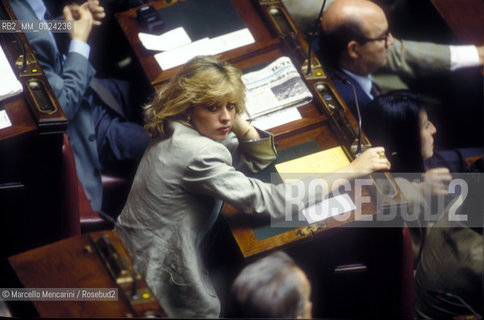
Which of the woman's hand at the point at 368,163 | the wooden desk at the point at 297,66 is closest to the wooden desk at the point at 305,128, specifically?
the wooden desk at the point at 297,66

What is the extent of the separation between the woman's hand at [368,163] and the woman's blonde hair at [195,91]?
547 millimetres

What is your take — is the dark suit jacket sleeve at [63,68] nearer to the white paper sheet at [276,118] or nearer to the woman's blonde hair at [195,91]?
the woman's blonde hair at [195,91]

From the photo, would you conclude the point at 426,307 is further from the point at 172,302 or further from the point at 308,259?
the point at 172,302

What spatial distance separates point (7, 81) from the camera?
3205mm

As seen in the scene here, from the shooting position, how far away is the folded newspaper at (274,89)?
3.25 metres

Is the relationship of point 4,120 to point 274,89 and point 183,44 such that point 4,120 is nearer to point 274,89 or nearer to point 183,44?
point 183,44

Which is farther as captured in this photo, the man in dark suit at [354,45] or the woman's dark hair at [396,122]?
the man in dark suit at [354,45]

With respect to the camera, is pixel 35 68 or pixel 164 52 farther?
pixel 164 52

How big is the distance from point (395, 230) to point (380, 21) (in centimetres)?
119

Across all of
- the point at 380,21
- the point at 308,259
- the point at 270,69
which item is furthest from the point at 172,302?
the point at 380,21

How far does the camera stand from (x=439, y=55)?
3943 millimetres

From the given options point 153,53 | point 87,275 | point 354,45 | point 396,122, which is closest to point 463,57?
point 354,45

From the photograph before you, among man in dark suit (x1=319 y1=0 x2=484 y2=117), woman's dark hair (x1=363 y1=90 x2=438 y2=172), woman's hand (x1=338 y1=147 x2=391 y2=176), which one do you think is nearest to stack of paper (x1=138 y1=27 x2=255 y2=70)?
man in dark suit (x1=319 y1=0 x2=484 y2=117)

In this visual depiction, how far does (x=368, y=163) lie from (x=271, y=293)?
91 cm
